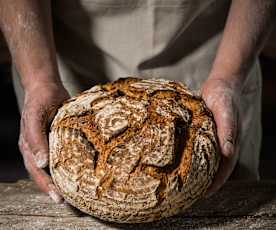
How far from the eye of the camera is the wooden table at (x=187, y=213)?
4.28 ft

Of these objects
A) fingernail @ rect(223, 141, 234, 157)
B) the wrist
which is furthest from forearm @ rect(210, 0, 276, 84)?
the wrist

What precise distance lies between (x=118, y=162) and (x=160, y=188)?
0.11 metres

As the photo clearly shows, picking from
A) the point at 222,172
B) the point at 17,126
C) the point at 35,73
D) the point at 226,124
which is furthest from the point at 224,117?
the point at 17,126

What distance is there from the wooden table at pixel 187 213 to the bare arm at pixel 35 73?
0.21 ft

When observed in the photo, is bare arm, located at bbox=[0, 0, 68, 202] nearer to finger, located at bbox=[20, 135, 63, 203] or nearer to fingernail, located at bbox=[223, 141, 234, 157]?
finger, located at bbox=[20, 135, 63, 203]

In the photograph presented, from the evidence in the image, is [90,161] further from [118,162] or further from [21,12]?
[21,12]

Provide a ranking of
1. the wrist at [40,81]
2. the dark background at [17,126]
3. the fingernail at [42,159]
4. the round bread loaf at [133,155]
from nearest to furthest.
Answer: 1. the round bread loaf at [133,155]
2. the fingernail at [42,159]
3. the wrist at [40,81]
4. the dark background at [17,126]

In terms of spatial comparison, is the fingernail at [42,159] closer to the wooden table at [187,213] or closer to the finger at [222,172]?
the wooden table at [187,213]

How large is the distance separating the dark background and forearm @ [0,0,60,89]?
1.33 metres

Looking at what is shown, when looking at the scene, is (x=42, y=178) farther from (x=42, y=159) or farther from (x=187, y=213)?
(x=187, y=213)

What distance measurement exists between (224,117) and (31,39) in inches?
21.6

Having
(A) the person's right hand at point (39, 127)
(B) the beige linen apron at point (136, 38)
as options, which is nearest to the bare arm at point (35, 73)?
(A) the person's right hand at point (39, 127)

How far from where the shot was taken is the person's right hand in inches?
50.5

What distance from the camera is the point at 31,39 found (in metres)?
1.44
